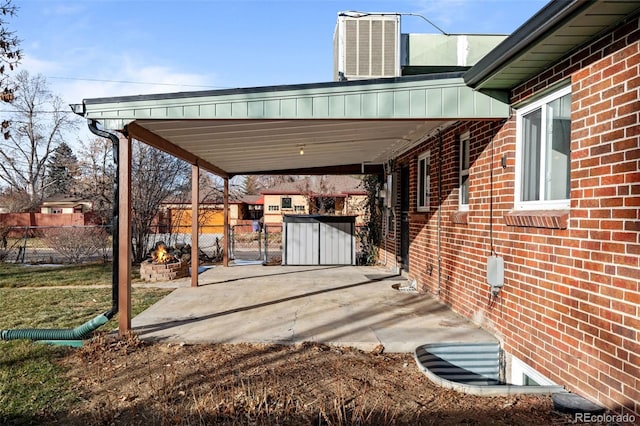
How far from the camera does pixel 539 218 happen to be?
12.5 ft

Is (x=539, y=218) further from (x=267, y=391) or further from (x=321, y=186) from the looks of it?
(x=321, y=186)

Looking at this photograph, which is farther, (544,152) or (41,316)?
(41,316)

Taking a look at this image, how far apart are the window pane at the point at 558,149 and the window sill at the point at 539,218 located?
198 mm

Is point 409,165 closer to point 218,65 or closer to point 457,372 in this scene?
point 457,372

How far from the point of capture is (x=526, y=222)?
13.2ft

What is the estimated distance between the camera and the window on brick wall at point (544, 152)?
147 inches

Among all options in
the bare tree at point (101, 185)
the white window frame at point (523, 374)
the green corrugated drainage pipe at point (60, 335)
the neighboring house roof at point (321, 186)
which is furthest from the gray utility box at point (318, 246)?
the neighboring house roof at point (321, 186)

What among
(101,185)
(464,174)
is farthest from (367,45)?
(101,185)

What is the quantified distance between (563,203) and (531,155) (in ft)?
2.48

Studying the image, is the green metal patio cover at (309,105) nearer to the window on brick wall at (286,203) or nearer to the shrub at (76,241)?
the shrub at (76,241)

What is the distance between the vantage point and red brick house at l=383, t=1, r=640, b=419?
112 inches

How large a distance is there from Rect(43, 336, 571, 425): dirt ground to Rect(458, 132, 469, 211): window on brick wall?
8.22ft

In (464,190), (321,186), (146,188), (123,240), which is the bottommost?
(123,240)

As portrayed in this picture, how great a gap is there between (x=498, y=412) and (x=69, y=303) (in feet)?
22.3
